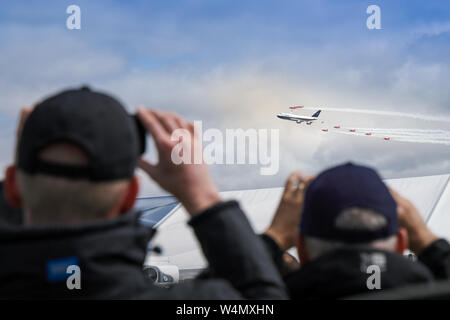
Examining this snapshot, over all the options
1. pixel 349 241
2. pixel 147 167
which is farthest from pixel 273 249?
pixel 147 167

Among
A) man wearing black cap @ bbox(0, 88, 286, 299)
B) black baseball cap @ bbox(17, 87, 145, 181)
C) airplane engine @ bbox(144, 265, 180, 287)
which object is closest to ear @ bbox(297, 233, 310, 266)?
man wearing black cap @ bbox(0, 88, 286, 299)

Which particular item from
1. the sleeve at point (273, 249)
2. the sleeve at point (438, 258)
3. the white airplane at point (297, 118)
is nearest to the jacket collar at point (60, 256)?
the sleeve at point (273, 249)

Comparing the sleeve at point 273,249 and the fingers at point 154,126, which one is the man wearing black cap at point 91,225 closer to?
the fingers at point 154,126

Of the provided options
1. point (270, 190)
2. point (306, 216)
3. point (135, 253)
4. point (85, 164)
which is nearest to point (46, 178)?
point (85, 164)

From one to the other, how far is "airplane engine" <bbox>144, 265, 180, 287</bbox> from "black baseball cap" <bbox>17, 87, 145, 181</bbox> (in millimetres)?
16899

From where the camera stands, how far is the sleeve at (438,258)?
2.07 m

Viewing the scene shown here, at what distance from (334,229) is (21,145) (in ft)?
3.49

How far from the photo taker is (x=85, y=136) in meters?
1.47

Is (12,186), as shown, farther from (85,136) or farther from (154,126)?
(154,126)

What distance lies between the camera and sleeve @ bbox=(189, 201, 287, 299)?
1.60 meters

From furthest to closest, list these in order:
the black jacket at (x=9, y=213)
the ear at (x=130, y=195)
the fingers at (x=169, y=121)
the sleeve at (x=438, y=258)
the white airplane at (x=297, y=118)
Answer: the white airplane at (x=297, y=118)
the sleeve at (x=438, y=258)
the black jacket at (x=9, y=213)
the fingers at (x=169, y=121)
the ear at (x=130, y=195)

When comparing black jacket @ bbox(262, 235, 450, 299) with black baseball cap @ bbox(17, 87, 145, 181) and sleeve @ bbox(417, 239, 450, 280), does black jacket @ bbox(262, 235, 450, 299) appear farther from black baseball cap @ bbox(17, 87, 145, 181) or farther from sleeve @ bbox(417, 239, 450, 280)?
black baseball cap @ bbox(17, 87, 145, 181)

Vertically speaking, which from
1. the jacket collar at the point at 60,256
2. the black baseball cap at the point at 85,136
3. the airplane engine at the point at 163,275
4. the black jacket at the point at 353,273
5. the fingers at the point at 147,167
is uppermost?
the black baseball cap at the point at 85,136
